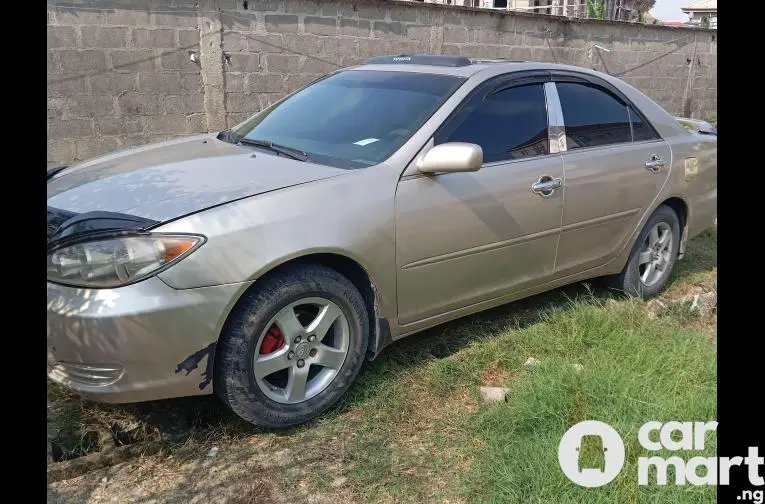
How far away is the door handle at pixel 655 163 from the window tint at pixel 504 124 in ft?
3.24

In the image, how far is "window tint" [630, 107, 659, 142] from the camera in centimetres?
465

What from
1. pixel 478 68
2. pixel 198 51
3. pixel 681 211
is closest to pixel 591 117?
pixel 478 68

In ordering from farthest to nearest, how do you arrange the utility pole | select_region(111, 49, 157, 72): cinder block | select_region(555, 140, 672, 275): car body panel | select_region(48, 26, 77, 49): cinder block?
the utility pole → select_region(111, 49, 157, 72): cinder block → select_region(48, 26, 77, 49): cinder block → select_region(555, 140, 672, 275): car body panel

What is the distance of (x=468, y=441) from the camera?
9.95 ft

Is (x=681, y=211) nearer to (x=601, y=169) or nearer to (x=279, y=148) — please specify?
(x=601, y=169)

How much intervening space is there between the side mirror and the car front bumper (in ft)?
3.71

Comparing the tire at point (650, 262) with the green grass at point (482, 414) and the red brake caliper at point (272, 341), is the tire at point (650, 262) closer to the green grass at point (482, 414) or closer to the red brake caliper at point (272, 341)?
the green grass at point (482, 414)

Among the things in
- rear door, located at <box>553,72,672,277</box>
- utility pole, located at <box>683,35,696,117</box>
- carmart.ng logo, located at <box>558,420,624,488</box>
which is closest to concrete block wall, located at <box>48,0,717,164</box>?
rear door, located at <box>553,72,672,277</box>

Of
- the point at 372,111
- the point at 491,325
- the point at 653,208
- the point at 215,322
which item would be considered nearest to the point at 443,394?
the point at 491,325

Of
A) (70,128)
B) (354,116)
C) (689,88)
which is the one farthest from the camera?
(689,88)

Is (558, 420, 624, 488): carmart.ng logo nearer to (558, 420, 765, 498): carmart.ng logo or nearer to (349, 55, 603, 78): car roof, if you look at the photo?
(558, 420, 765, 498): carmart.ng logo

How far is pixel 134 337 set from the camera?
2.62 metres

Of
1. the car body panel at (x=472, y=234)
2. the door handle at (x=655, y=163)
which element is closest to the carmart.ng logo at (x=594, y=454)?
the car body panel at (x=472, y=234)

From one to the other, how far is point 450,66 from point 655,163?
5.50ft
